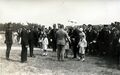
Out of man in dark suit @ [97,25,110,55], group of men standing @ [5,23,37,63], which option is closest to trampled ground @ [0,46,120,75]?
group of men standing @ [5,23,37,63]

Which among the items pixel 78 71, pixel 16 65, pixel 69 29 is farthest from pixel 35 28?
pixel 78 71

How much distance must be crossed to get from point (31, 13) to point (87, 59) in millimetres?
3460

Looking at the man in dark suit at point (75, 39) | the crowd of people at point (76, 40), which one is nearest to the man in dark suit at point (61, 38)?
the crowd of people at point (76, 40)

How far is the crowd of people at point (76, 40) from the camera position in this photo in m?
16.0

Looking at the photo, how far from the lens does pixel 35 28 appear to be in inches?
704

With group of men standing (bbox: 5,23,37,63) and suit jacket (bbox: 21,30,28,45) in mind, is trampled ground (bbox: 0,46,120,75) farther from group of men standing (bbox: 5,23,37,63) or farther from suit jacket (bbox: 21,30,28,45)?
suit jacket (bbox: 21,30,28,45)

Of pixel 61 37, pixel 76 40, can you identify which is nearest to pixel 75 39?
pixel 76 40

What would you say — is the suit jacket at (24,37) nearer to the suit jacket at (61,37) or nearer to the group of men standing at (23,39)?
the group of men standing at (23,39)

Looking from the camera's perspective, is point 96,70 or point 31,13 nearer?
point 96,70

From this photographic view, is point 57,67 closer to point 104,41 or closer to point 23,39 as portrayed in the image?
point 23,39

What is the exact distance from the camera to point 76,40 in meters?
17.3

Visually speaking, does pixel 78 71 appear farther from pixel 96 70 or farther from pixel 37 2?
pixel 37 2

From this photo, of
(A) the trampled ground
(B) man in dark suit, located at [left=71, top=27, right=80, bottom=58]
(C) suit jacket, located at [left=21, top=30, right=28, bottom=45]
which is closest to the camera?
(A) the trampled ground

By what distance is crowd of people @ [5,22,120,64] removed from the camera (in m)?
16.0
